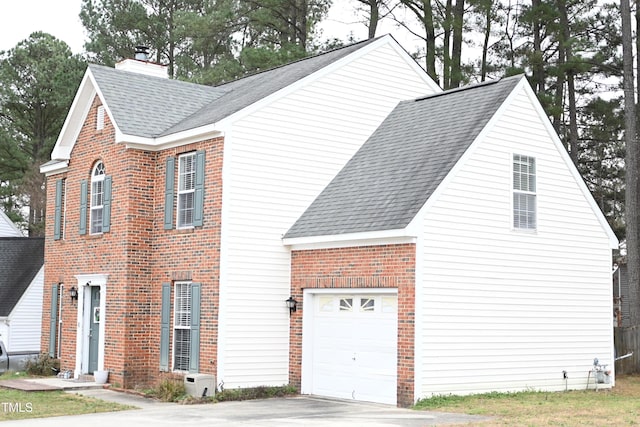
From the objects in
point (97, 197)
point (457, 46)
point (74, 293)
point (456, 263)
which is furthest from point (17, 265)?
point (456, 263)

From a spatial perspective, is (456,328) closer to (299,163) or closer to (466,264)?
(466,264)

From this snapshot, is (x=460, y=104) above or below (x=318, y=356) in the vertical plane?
above

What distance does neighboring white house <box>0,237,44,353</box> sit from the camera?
105ft

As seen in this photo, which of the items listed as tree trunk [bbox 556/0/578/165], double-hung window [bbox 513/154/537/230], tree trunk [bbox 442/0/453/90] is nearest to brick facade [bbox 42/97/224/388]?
double-hung window [bbox 513/154/537/230]

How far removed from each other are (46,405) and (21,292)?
52.7ft

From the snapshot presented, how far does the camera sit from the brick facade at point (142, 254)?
63.0 feet

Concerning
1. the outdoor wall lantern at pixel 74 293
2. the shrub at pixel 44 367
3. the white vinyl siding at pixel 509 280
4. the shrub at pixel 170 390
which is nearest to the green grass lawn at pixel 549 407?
the white vinyl siding at pixel 509 280

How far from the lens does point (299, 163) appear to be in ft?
66.9

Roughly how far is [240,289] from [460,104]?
642 centimetres

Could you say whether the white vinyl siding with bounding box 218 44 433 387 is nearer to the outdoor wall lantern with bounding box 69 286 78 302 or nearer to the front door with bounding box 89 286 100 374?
the front door with bounding box 89 286 100 374

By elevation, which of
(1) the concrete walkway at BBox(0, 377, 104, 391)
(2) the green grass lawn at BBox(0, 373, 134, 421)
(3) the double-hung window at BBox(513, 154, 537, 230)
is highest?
(3) the double-hung window at BBox(513, 154, 537, 230)

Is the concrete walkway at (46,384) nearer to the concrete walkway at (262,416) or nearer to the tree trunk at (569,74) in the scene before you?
the concrete walkway at (262,416)

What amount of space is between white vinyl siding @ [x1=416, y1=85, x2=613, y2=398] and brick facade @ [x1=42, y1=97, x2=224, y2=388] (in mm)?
4765

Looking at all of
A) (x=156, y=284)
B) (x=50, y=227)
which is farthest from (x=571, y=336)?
(x=50, y=227)
